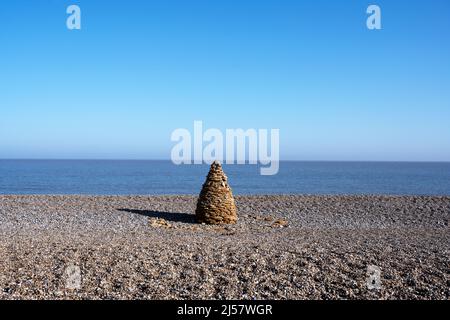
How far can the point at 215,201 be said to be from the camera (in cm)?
1524

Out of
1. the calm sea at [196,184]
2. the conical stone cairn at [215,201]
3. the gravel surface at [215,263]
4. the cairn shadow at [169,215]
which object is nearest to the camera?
the gravel surface at [215,263]

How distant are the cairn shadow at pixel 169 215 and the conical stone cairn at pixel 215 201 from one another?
2.46 ft

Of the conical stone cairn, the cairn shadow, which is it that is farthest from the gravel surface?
the cairn shadow

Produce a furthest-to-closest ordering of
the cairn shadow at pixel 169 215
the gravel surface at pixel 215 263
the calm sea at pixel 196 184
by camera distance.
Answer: the calm sea at pixel 196 184, the cairn shadow at pixel 169 215, the gravel surface at pixel 215 263

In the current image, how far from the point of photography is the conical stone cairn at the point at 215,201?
49.7 ft

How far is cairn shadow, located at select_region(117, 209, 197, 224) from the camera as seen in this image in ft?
52.9

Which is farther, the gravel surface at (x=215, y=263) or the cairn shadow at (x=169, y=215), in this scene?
the cairn shadow at (x=169, y=215)

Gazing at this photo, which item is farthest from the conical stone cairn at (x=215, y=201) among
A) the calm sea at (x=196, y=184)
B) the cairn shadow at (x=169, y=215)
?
the calm sea at (x=196, y=184)

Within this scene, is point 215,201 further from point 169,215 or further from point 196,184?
point 196,184

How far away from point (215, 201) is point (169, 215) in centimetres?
260

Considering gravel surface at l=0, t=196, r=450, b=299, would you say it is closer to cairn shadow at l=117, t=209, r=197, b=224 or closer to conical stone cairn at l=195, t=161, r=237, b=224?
conical stone cairn at l=195, t=161, r=237, b=224

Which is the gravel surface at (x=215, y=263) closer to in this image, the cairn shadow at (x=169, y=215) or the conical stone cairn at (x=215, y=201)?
the conical stone cairn at (x=215, y=201)
